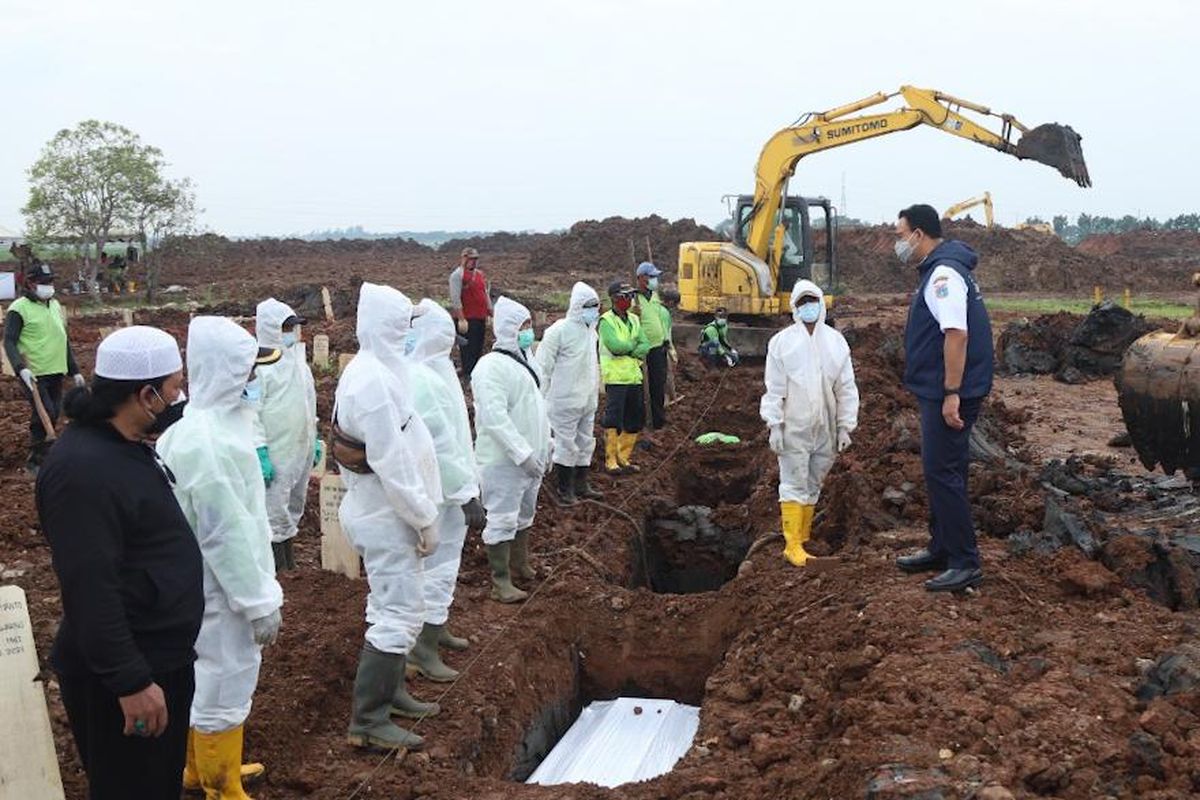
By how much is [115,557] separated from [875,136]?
566 inches

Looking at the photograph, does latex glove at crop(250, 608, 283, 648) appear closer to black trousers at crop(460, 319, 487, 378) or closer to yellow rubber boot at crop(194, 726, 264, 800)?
yellow rubber boot at crop(194, 726, 264, 800)

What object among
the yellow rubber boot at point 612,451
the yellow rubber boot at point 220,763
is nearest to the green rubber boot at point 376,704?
the yellow rubber boot at point 220,763

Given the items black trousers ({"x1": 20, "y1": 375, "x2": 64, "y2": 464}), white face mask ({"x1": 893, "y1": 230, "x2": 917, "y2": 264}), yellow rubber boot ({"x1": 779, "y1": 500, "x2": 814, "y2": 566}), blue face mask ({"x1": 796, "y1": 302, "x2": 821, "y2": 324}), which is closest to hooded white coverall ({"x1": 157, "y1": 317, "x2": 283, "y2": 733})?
white face mask ({"x1": 893, "y1": 230, "x2": 917, "y2": 264})

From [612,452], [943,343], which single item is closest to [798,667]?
[943,343]

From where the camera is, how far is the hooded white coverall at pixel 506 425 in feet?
22.0

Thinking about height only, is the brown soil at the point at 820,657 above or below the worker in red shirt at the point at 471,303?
below

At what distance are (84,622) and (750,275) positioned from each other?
1384cm

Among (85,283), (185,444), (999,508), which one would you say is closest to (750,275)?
(999,508)

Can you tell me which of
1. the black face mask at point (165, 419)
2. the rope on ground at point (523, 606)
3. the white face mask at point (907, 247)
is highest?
the white face mask at point (907, 247)

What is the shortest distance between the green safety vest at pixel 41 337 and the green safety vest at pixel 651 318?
543 centimetres

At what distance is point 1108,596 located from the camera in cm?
545

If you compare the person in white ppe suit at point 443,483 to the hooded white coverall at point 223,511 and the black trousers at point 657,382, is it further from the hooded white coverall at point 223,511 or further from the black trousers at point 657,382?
the black trousers at point 657,382

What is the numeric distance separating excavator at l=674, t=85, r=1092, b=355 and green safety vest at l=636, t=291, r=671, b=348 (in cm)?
474

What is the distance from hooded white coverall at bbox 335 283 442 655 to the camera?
4.64 m
